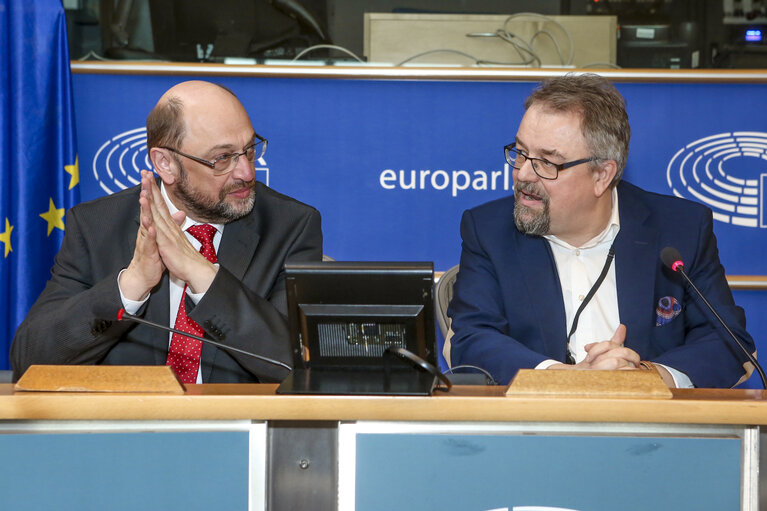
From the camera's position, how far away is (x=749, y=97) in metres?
3.28

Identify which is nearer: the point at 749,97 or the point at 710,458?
the point at 710,458

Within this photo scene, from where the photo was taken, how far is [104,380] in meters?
1.55

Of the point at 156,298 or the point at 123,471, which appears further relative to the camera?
the point at 156,298

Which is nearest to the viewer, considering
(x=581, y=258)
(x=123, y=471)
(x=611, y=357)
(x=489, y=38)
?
(x=123, y=471)

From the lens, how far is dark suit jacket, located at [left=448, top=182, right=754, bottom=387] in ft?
7.91

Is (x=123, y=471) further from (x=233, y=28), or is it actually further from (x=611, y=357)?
(x=233, y=28)

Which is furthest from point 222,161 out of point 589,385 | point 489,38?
point 489,38

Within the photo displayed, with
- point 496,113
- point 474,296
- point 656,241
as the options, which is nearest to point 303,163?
point 496,113

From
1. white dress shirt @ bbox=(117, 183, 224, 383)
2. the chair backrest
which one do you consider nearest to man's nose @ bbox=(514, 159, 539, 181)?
the chair backrest

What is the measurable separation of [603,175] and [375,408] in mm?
1370

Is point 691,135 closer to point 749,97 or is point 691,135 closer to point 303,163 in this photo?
point 749,97

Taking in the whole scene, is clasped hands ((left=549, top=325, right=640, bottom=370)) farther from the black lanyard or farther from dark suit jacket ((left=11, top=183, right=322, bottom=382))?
dark suit jacket ((left=11, top=183, right=322, bottom=382))

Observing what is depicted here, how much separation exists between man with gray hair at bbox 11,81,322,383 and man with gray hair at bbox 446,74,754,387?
56 cm

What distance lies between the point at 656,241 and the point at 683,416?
1.15 metres
